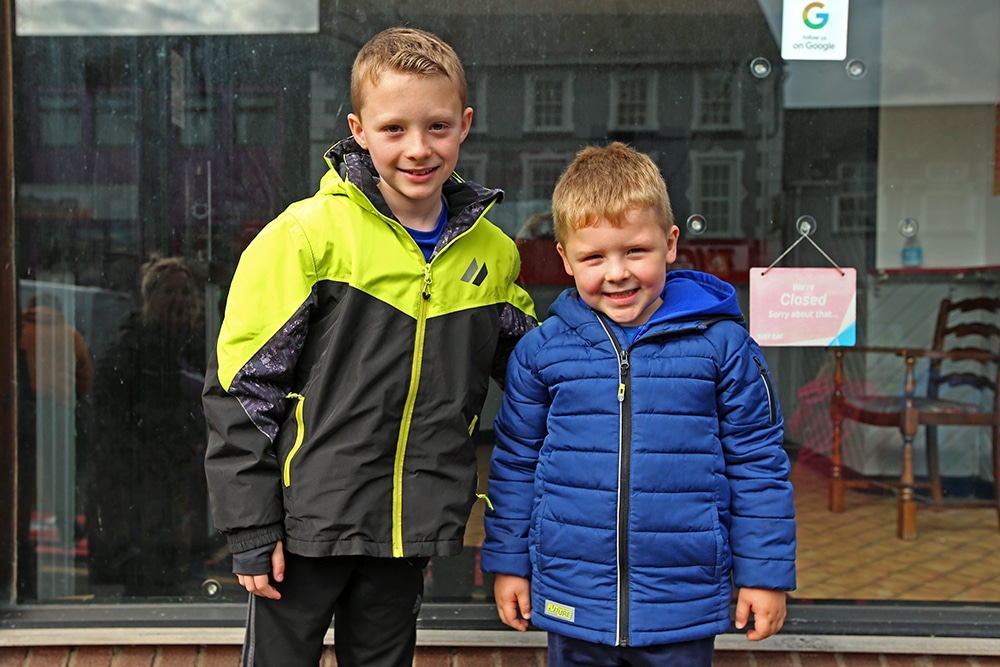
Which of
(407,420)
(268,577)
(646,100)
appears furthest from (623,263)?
(646,100)

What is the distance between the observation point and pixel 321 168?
329 cm

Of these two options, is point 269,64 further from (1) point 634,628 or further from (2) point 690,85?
(1) point 634,628

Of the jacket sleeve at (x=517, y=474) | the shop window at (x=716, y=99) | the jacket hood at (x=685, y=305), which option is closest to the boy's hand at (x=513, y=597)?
the jacket sleeve at (x=517, y=474)

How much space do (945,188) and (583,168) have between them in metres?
1.78

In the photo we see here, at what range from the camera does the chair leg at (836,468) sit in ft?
11.2

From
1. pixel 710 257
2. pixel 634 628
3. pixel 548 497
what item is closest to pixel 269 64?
pixel 710 257

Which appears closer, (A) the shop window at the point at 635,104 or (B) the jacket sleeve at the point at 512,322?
(B) the jacket sleeve at the point at 512,322

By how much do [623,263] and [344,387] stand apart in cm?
69

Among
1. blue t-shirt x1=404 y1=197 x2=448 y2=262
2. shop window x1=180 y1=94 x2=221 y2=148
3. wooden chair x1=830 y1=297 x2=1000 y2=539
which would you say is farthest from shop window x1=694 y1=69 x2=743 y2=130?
shop window x1=180 y1=94 x2=221 y2=148

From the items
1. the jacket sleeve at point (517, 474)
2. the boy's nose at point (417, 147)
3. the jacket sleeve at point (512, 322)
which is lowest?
the jacket sleeve at point (517, 474)

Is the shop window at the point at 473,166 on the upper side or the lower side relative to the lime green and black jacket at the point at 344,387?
upper

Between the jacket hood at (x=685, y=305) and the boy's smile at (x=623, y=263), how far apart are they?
0.15ft

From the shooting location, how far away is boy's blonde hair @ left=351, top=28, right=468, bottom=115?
2.18 metres

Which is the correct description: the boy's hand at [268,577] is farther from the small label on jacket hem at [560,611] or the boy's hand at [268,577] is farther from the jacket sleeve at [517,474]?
the small label on jacket hem at [560,611]
